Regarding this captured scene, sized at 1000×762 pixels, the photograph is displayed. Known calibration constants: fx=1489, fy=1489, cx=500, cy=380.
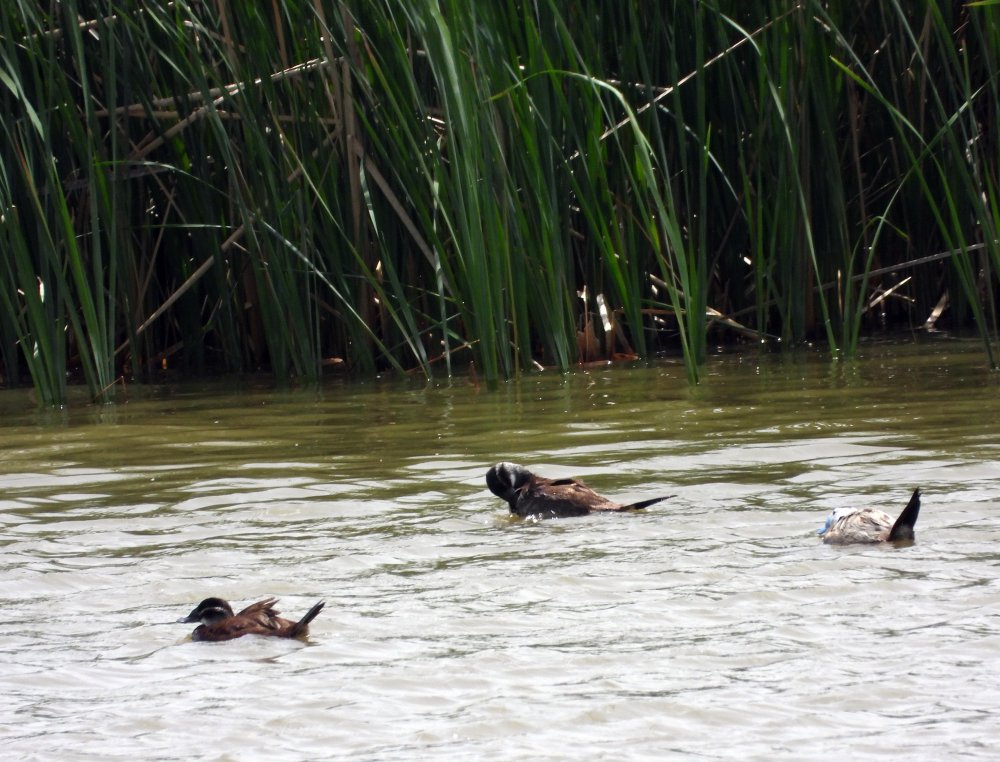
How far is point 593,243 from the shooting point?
8.92 metres

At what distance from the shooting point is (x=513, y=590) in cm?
352

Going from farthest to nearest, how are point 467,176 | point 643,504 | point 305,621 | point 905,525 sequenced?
point 467,176 < point 643,504 < point 905,525 < point 305,621

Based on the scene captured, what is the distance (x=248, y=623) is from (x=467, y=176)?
4.15 meters

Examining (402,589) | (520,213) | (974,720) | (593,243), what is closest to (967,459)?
(402,589)

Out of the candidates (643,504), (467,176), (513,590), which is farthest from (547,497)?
(467,176)

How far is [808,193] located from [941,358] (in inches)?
55.1

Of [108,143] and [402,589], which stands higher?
[108,143]

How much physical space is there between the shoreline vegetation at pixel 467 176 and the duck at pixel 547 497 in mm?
2277

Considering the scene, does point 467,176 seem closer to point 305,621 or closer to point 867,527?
point 867,527

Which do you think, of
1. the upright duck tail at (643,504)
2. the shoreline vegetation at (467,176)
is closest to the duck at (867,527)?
the upright duck tail at (643,504)

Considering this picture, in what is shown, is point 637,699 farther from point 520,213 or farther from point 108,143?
point 108,143

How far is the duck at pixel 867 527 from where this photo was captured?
3.74m

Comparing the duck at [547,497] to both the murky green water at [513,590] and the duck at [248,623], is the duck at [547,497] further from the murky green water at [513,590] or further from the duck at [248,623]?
the duck at [248,623]

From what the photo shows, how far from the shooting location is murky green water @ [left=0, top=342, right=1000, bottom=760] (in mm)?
2555
